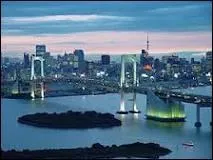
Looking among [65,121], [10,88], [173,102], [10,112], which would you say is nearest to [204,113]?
[173,102]

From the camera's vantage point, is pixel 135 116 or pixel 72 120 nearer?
pixel 72 120

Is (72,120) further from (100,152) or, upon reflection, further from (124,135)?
(100,152)

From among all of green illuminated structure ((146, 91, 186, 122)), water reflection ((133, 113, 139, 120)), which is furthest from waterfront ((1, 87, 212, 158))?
green illuminated structure ((146, 91, 186, 122))

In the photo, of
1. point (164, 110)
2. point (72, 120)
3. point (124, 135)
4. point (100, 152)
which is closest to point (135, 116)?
point (164, 110)

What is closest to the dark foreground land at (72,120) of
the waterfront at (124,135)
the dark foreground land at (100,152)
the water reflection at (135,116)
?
the waterfront at (124,135)

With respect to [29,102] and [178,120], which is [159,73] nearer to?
[29,102]

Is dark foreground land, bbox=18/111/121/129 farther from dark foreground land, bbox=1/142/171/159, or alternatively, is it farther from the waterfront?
dark foreground land, bbox=1/142/171/159

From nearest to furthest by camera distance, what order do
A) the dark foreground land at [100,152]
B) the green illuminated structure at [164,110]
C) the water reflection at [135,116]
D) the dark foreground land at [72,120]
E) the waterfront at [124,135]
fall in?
the dark foreground land at [100,152], the waterfront at [124,135], the dark foreground land at [72,120], the green illuminated structure at [164,110], the water reflection at [135,116]

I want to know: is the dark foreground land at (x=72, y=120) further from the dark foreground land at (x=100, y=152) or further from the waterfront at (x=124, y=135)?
the dark foreground land at (x=100, y=152)
